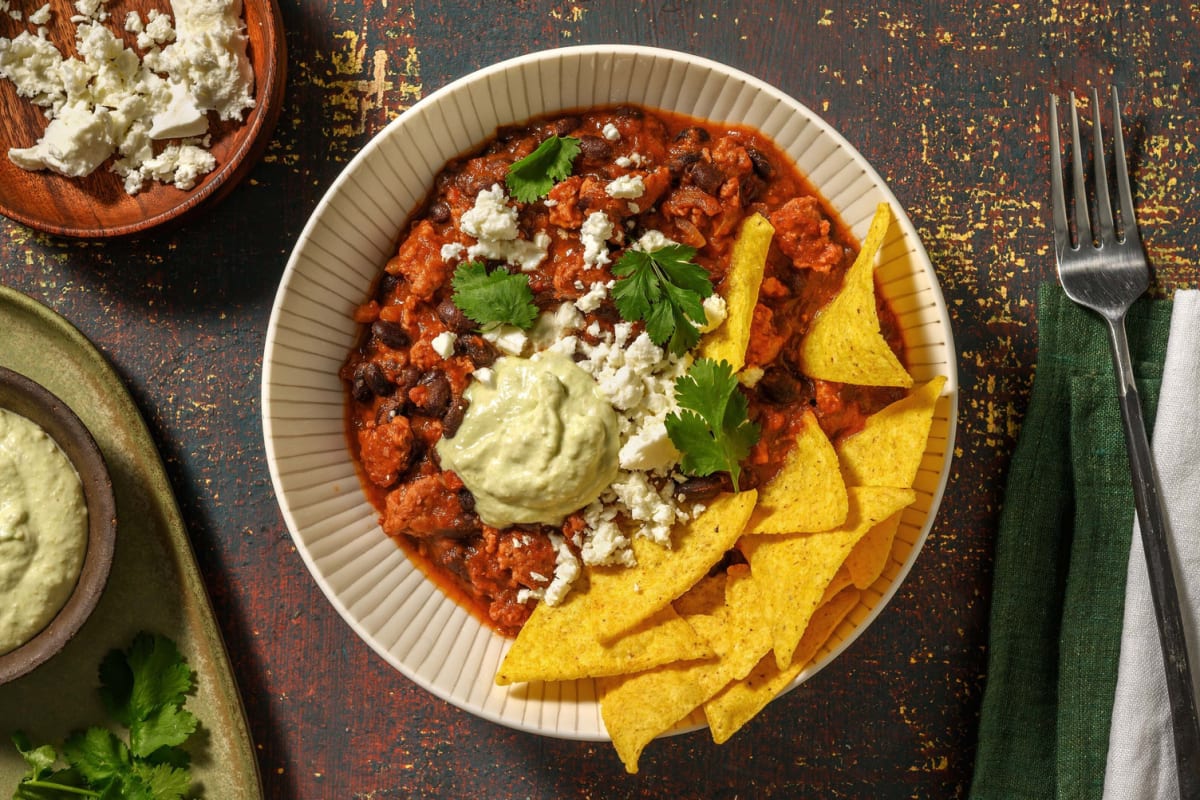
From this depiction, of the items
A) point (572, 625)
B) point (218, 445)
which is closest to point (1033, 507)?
point (572, 625)

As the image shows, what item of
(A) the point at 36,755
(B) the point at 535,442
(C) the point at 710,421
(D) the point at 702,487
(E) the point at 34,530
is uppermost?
(C) the point at 710,421

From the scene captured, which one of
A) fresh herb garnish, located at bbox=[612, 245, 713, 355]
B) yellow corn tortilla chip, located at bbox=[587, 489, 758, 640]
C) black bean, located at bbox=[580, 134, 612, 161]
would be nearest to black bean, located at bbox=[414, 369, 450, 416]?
fresh herb garnish, located at bbox=[612, 245, 713, 355]

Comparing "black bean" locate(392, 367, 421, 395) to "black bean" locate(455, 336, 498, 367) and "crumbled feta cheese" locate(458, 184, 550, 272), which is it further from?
"crumbled feta cheese" locate(458, 184, 550, 272)

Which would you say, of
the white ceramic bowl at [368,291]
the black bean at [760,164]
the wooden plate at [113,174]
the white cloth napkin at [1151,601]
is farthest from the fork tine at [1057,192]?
the wooden plate at [113,174]

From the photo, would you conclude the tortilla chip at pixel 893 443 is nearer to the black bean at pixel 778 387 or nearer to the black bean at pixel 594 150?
the black bean at pixel 778 387

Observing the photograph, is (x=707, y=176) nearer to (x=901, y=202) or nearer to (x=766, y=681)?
(x=901, y=202)

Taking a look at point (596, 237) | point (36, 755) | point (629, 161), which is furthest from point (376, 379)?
point (36, 755)

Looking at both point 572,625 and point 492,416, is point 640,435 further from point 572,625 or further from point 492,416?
point 572,625
